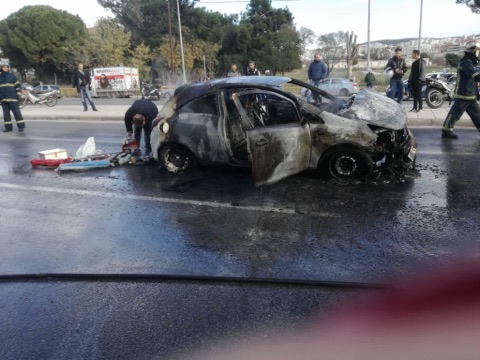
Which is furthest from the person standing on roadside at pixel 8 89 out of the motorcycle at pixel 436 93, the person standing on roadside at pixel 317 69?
the motorcycle at pixel 436 93

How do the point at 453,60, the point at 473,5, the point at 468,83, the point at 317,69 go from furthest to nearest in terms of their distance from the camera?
1. the point at 453,60
2. the point at 473,5
3. the point at 317,69
4. the point at 468,83

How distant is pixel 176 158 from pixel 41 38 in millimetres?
50857

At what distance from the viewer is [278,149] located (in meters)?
5.27

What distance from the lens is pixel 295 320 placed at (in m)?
2.80

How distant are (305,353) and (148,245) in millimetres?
2094

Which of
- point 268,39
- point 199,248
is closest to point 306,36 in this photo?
point 268,39

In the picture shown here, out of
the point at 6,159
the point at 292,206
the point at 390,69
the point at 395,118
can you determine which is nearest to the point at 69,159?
the point at 6,159

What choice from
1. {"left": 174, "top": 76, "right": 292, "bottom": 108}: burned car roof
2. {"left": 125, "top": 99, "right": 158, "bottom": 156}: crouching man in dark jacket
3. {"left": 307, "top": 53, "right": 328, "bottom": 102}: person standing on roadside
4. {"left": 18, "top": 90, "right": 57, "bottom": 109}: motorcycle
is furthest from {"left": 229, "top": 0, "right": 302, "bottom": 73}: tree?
{"left": 174, "top": 76, "right": 292, "bottom": 108}: burned car roof

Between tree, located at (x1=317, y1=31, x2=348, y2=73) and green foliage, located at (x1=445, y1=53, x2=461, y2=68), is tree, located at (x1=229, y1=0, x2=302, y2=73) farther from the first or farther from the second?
green foliage, located at (x1=445, y1=53, x2=461, y2=68)

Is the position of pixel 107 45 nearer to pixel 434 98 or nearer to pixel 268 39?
pixel 268 39

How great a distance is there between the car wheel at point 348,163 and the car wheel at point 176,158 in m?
2.17

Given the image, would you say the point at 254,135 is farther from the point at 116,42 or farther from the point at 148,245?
the point at 116,42

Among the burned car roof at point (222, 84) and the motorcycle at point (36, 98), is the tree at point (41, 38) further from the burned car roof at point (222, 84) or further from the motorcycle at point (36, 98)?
the burned car roof at point (222, 84)

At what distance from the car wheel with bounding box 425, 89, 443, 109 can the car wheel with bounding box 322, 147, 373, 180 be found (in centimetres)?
863
